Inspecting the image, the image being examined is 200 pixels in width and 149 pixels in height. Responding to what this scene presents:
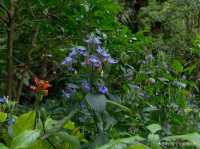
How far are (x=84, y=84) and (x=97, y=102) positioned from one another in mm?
116

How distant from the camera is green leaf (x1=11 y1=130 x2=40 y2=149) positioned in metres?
1.50

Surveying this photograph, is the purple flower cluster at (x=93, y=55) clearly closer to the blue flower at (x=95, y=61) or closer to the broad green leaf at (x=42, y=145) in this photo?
the blue flower at (x=95, y=61)

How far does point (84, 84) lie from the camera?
6.22ft

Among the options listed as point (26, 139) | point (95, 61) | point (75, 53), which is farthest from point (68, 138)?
point (75, 53)

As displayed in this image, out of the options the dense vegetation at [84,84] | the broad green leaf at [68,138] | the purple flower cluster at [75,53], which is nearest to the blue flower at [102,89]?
the dense vegetation at [84,84]

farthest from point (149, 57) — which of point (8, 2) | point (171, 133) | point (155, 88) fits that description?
point (8, 2)

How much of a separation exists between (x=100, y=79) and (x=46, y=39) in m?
0.84

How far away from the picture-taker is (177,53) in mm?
5477

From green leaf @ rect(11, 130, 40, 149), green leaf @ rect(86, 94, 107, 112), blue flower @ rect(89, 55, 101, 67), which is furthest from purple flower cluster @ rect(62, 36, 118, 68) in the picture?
green leaf @ rect(11, 130, 40, 149)

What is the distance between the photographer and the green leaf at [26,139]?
150 centimetres

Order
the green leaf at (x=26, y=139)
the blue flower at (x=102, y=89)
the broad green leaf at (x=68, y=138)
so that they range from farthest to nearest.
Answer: the blue flower at (x=102, y=89) < the broad green leaf at (x=68, y=138) < the green leaf at (x=26, y=139)

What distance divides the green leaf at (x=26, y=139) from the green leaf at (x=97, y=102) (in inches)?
11.8

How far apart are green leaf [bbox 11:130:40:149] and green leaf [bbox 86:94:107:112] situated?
11.8 inches

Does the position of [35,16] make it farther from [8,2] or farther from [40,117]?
[40,117]
